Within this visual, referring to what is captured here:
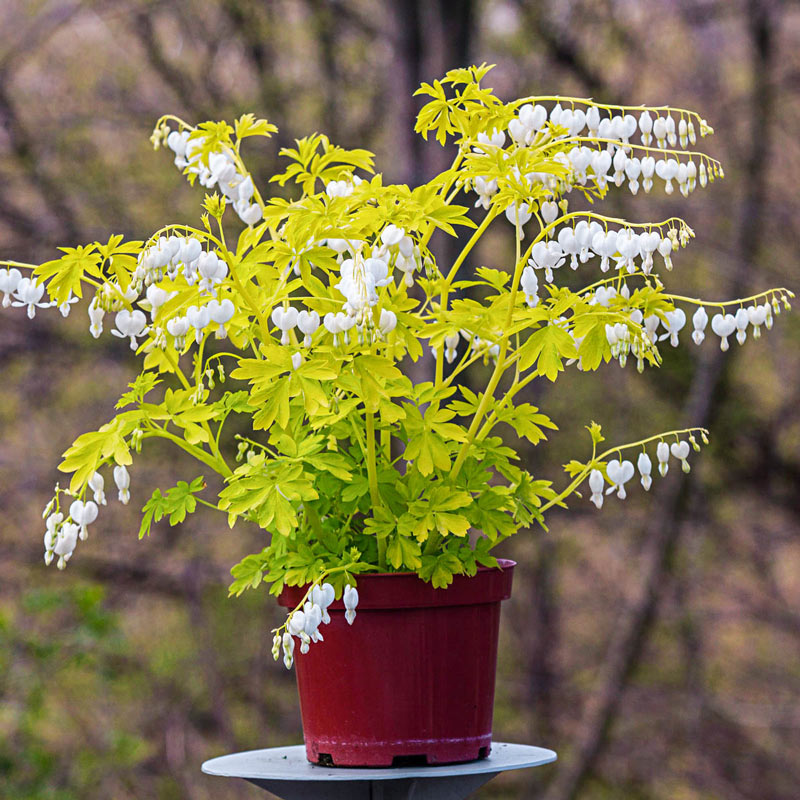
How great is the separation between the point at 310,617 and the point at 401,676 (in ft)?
0.74

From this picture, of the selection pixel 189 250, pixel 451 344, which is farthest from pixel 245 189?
pixel 451 344

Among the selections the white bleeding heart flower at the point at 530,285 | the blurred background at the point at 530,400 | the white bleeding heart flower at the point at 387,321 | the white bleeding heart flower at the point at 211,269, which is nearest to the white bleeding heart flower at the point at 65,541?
the white bleeding heart flower at the point at 211,269

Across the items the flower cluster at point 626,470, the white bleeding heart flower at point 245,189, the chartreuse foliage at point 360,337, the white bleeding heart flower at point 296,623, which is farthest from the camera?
the white bleeding heart flower at point 245,189

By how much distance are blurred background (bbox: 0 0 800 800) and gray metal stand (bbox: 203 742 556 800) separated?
12.1ft

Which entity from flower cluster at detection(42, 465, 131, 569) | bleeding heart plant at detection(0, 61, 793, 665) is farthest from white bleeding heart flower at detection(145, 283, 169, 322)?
flower cluster at detection(42, 465, 131, 569)

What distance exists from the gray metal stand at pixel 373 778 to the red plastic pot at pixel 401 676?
1.1 inches

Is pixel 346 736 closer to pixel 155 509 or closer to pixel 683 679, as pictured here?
pixel 155 509

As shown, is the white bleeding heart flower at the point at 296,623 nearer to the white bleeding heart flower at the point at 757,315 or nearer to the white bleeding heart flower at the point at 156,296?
the white bleeding heart flower at the point at 156,296

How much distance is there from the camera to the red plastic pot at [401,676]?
5.00ft

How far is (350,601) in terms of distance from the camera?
1.45 m

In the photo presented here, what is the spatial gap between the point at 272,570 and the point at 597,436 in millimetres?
543

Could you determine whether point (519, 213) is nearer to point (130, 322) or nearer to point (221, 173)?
point (221, 173)

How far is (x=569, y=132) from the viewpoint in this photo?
160 cm

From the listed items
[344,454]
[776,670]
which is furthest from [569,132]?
[776,670]
